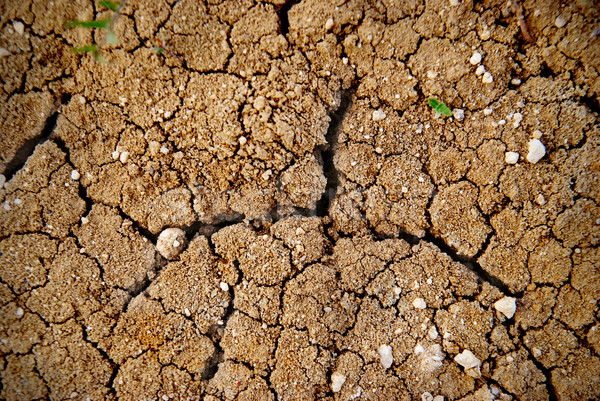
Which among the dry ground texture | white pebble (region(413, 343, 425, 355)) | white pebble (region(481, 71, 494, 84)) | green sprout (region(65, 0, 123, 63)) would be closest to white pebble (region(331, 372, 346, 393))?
the dry ground texture

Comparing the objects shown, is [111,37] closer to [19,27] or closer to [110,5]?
[110,5]

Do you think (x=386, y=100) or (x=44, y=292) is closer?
(x=44, y=292)

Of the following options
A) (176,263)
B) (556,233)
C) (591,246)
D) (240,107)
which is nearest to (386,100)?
(240,107)

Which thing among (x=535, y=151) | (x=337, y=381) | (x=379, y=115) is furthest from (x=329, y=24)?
(x=337, y=381)

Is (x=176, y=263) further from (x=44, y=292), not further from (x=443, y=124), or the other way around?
(x=443, y=124)

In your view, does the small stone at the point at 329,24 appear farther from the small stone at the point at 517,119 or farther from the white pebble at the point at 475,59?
the small stone at the point at 517,119

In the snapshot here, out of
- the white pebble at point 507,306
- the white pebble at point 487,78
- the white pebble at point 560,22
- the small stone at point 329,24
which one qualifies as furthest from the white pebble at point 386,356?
the white pebble at point 560,22
